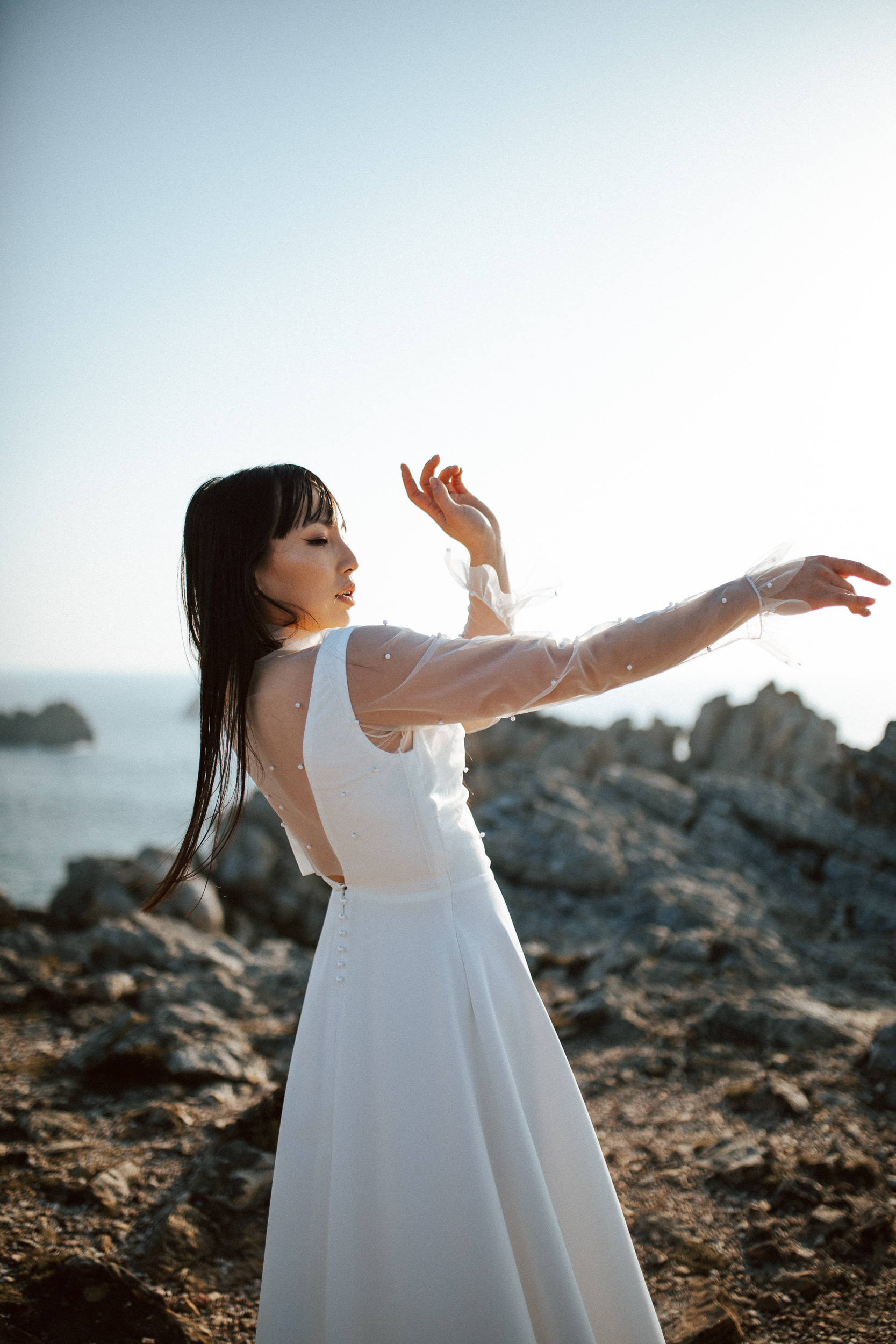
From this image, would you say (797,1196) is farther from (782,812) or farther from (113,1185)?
(782,812)

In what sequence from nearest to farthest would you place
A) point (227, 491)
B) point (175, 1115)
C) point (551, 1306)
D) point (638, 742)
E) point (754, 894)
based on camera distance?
1. point (551, 1306)
2. point (227, 491)
3. point (175, 1115)
4. point (754, 894)
5. point (638, 742)

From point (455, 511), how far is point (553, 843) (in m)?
4.89

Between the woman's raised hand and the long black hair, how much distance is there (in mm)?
354

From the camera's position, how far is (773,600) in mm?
1448

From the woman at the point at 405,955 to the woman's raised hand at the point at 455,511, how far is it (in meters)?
0.20

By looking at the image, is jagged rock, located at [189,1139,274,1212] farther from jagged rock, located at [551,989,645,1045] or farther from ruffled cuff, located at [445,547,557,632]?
ruffled cuff, located at [445,547,557,632]

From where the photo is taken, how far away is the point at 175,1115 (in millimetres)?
3445

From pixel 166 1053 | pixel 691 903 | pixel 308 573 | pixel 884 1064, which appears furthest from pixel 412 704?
pixel 691 903

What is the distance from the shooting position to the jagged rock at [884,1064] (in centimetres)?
343

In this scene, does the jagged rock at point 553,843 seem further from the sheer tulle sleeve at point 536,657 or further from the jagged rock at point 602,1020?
the sheer tulle sleeve at point 536,657

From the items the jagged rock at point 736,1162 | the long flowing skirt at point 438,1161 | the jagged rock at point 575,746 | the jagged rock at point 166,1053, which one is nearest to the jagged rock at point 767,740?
the jagged rock at point 575,746

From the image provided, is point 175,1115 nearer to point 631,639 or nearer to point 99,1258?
point 99,1258

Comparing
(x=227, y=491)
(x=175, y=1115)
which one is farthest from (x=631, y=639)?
(x=175, y=1115)

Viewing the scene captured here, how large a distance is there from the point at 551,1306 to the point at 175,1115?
234 cm
